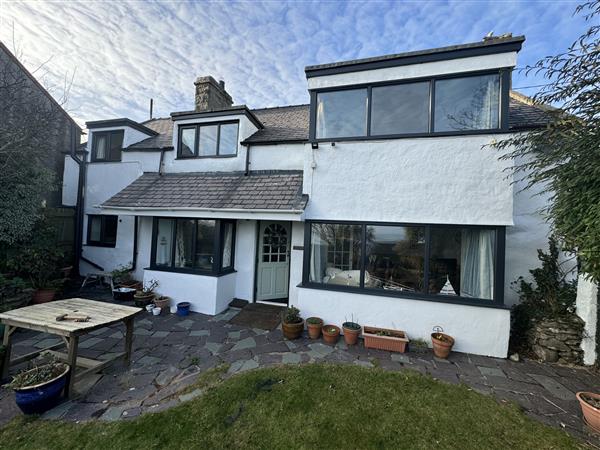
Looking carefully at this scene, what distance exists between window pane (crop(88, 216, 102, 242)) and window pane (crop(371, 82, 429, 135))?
1171 centimetres

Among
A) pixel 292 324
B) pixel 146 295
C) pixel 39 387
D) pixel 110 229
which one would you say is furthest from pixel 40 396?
pixel 110 229

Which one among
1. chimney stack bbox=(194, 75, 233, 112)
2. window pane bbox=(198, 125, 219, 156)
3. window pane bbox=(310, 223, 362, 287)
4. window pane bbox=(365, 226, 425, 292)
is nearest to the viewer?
window pane bbox=(365, 226, 425, 292)

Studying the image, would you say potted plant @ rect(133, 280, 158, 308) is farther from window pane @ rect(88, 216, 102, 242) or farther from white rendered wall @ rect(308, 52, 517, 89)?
white rendered wall @ rect(308, 52, 517, 89)

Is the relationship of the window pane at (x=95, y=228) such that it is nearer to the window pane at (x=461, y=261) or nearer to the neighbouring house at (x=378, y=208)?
the neighbouring house at (x=378, y=208)

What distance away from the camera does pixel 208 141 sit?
8.97 meters

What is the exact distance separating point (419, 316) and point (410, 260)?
52.7 inches

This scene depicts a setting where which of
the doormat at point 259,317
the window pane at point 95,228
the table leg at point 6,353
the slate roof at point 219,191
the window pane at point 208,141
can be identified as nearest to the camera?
the table leg at point 6,353

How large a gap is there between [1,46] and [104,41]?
5056 millimetres

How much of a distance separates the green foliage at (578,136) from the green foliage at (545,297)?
1.83m

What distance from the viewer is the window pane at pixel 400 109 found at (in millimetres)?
5973

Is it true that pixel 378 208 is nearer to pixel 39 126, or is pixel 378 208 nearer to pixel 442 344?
pixel 442 344

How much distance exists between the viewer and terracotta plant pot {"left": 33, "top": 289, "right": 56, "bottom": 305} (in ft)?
23.9

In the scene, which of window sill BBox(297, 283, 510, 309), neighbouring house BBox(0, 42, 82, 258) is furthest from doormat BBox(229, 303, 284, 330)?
neighbouring house BBox(0, 42, 82, 258)

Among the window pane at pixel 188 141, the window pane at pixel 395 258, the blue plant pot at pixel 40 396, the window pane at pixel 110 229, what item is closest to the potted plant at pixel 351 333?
the window pane at pixel 395 258
